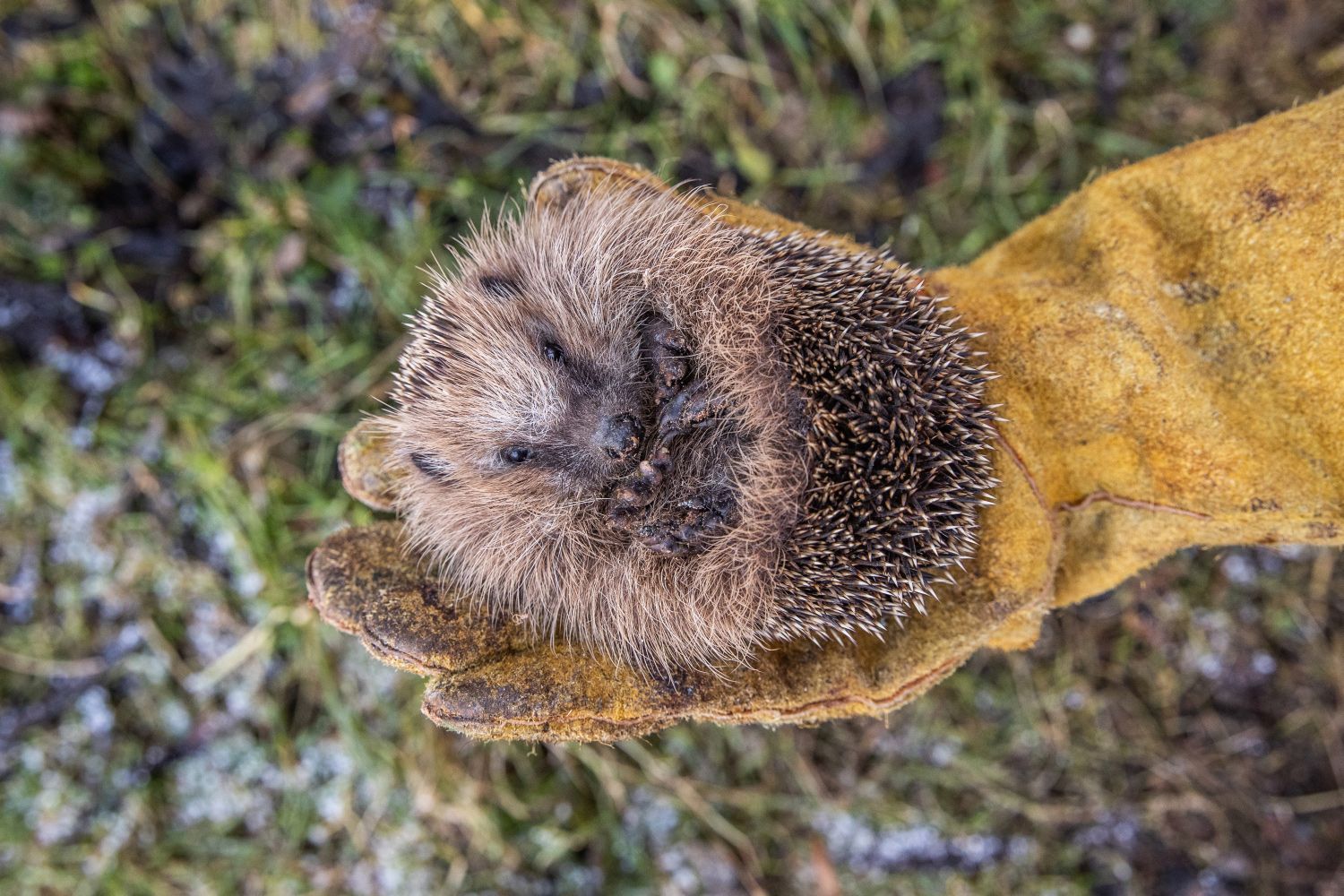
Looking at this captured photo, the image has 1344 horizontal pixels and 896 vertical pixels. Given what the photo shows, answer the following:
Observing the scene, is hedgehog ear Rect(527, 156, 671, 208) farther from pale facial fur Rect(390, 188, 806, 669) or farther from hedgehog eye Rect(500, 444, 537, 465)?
hedgehog eye Rect(500, 444, 537, 465)

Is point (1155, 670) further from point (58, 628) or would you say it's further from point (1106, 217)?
point (58, 628)

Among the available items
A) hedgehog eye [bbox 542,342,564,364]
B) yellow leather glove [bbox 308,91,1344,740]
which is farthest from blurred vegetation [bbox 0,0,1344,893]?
hedgehog eye [bbox 542,342,564,364]

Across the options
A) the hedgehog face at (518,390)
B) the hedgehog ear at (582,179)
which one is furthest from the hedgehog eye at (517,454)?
the hedgehog ear at (582,179)

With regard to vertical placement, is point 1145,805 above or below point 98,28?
below

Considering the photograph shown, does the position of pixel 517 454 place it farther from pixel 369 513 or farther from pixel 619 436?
pixel 369 513

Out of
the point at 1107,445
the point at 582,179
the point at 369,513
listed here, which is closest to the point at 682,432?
the point at 582,179

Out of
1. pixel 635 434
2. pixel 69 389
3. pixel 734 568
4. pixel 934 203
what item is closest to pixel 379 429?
pixel 635 434
